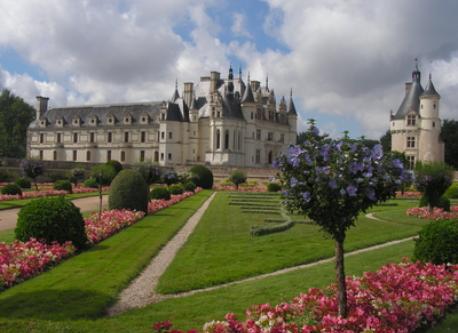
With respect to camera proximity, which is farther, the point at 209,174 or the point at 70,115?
the point at 70,115

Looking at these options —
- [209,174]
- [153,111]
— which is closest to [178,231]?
[209,174]

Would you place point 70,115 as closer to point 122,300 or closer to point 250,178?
Answer: point 250,178

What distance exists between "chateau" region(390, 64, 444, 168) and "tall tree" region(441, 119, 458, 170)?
770 centimetres

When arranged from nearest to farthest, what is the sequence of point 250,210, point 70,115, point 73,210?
point 73,210, point 250,210, point 70,115

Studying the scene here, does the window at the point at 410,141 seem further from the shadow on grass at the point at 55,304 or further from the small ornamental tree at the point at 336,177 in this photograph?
the small ornamental tree at the point at 336,177

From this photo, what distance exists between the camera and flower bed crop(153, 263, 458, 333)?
6.25 metres

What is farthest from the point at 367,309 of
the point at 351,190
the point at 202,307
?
the point at 202,307

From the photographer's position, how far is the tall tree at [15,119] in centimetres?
8225

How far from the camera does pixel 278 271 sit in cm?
1037

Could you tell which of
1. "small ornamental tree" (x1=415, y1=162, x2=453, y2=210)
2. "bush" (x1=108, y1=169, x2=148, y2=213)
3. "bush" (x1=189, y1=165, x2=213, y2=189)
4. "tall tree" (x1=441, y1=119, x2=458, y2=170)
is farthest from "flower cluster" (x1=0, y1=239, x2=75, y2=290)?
"tall tree" (x1=441, y1=119, x2=458, y2=170)

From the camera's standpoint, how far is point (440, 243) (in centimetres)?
962

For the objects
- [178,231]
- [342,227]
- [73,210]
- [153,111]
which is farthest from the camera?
[153,111]

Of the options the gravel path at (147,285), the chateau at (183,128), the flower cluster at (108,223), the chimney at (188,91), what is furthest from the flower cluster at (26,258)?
the chimney at (188,91)

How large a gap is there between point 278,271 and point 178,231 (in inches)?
238
